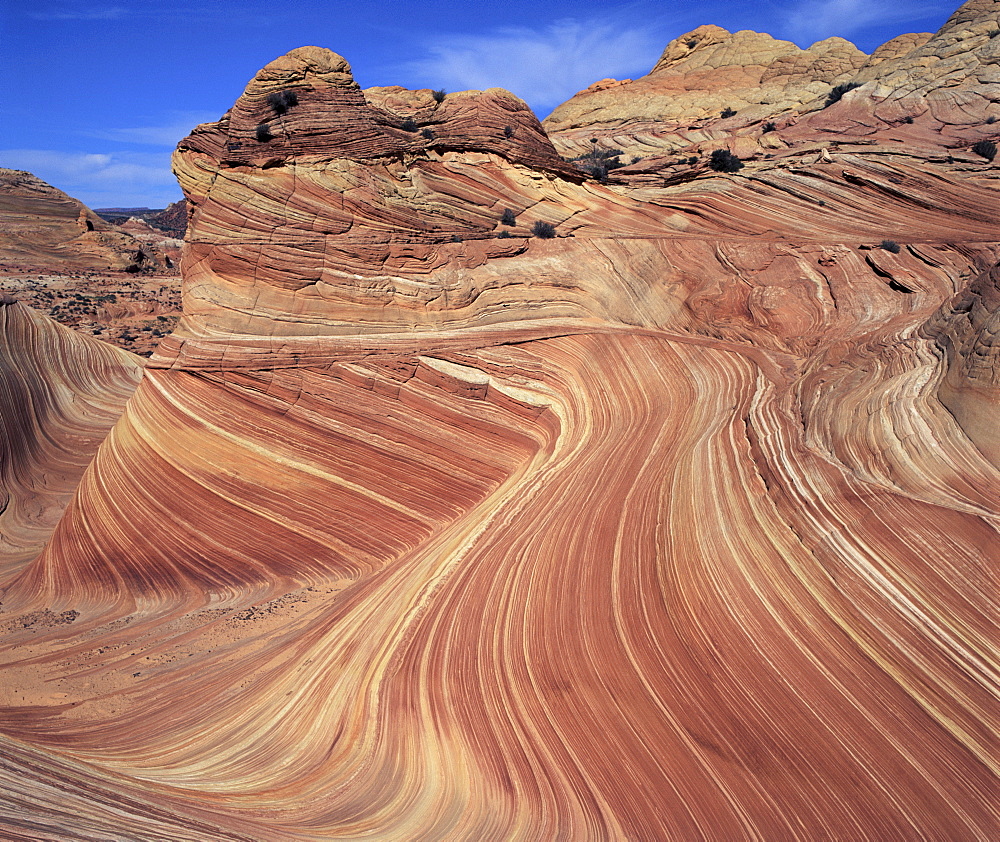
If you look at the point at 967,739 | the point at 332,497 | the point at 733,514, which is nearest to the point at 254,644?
the point at 332,497

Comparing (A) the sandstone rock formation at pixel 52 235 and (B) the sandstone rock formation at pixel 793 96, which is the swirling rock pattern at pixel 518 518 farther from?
(A) the sandstone rock formation at pixel 52 235

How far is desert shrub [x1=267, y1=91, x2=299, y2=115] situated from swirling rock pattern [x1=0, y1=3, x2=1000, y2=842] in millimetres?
242

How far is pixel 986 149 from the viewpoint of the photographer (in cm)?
1691

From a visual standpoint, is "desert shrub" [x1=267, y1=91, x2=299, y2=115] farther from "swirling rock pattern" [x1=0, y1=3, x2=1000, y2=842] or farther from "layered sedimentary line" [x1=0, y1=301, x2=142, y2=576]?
"layered sedimentary line" [x1=0, y1=301, x2=142, y2=576]

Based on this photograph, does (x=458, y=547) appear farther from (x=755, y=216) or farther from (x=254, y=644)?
(x=755, y=216)

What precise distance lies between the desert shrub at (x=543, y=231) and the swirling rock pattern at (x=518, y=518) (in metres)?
0.42

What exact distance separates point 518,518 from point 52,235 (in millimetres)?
59716

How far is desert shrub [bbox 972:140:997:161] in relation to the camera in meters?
16.8

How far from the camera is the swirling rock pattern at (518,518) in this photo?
15.4 feet

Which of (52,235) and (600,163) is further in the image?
(52,235)

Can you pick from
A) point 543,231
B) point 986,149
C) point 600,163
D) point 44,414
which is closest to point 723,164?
point 600,163

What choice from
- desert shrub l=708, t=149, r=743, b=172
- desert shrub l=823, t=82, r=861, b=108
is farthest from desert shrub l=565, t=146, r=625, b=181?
desert shrub l=823, t=82, r=861, b=108

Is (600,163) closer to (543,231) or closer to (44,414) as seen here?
(543,231)

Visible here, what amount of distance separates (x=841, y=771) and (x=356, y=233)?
1098 cm
